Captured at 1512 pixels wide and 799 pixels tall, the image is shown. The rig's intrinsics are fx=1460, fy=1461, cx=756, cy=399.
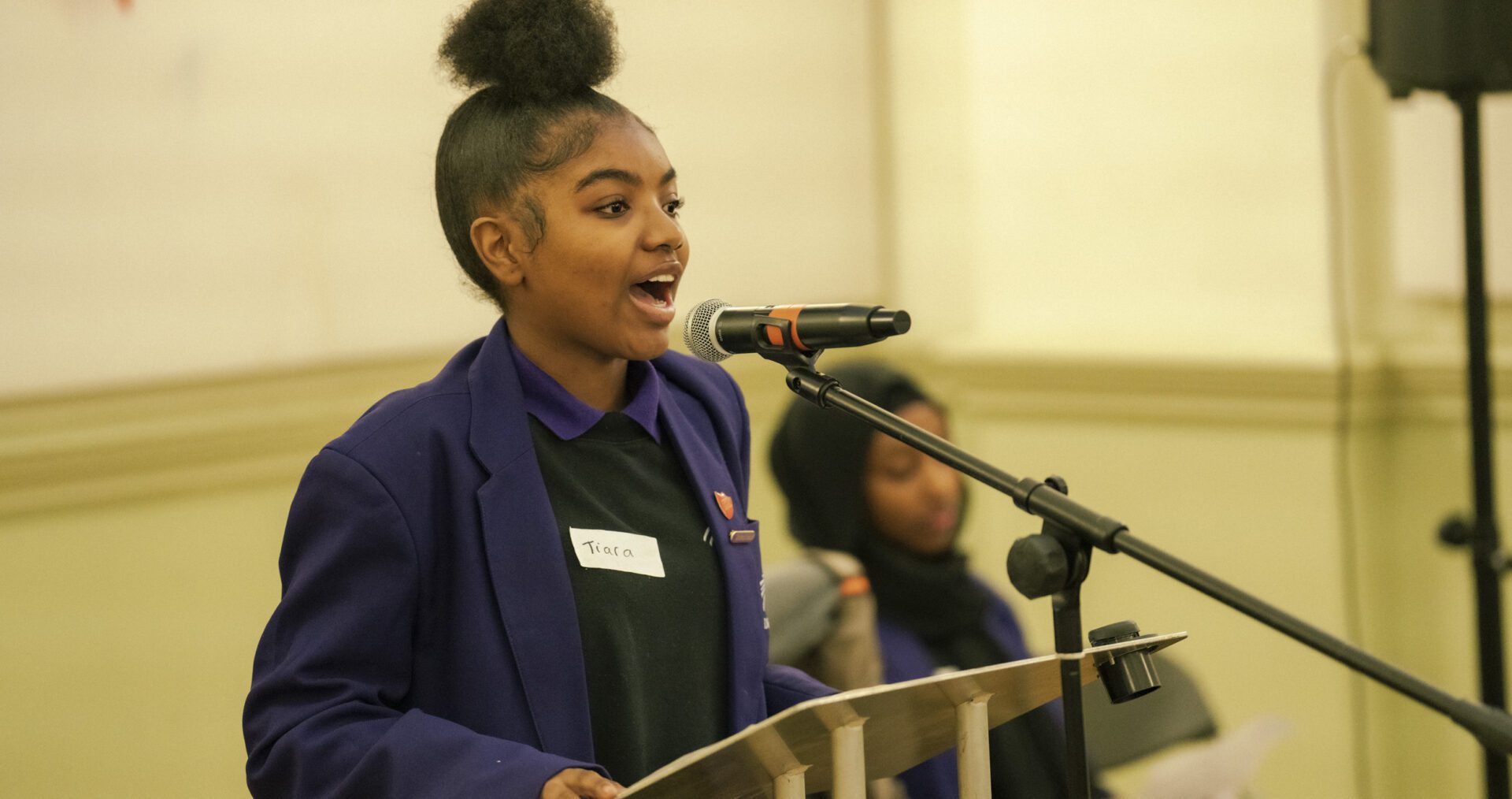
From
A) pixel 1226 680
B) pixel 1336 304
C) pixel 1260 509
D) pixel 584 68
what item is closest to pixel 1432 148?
pixel 1336 304

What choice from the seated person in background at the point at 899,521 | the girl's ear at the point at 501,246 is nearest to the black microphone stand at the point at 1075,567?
the girl's ear at the point at 501,246

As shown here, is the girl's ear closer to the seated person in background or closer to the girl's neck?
the girl's neck

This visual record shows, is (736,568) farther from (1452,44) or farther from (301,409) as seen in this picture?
(1452,44)

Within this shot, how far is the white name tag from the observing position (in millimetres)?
1264

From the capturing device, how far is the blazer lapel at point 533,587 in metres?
1.20

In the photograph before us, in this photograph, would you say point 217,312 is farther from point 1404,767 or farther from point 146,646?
point 1404,767

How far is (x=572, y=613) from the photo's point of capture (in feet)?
4.01

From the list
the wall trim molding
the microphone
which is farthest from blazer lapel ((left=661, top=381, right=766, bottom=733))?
the wall trim molding

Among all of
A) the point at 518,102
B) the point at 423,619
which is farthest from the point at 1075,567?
the point at 518,102

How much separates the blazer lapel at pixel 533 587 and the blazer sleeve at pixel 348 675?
74mm

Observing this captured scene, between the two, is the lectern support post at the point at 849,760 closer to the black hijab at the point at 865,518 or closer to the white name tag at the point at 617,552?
the white name tag at the point at 617,552

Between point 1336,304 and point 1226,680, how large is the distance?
3.10 feet

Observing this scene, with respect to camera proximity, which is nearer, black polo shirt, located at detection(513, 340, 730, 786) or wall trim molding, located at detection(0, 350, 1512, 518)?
black polo shirt, located at detection(513, 340, 730, 786)

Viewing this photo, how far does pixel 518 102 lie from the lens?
1323 mm
